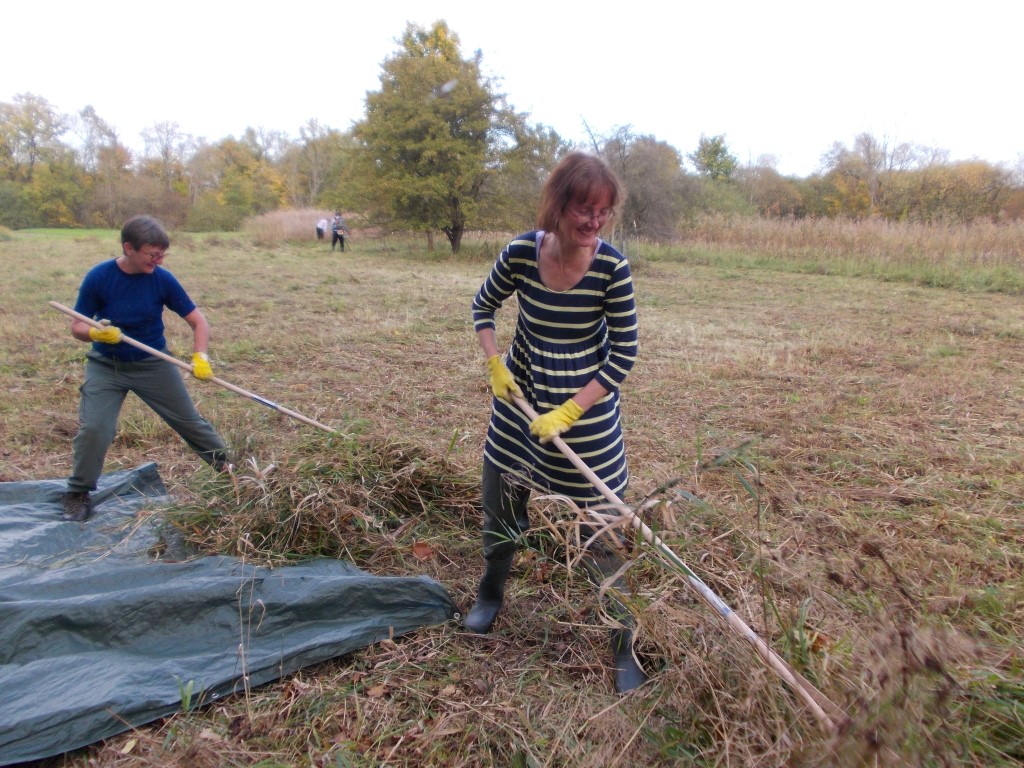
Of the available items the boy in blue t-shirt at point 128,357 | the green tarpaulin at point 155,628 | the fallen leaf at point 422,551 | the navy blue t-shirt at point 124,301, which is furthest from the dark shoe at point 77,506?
the fallen leaf at point 422,551

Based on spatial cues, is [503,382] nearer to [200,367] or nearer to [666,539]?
[666,539]

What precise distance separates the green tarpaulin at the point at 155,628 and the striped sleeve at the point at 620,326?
3.31ft

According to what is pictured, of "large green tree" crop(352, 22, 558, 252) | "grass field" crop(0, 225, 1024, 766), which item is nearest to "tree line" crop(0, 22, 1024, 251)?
"large green tree" crop(352, 22, 558, 252)

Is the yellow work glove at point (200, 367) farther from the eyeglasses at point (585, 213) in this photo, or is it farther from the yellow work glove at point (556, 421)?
the eyeglasses at point (585, 213)

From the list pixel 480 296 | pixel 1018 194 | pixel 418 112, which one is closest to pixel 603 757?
pixel 480 296

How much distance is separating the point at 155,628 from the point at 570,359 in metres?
1.54

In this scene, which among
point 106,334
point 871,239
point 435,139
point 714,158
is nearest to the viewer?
point 106,334

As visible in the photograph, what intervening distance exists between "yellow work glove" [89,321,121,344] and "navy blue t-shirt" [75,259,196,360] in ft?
0.32

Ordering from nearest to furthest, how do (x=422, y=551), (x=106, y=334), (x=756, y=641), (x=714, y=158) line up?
(x=756, y=641) < (x=422, y=551) < (x=106, y=334) < (x=714, y=158)

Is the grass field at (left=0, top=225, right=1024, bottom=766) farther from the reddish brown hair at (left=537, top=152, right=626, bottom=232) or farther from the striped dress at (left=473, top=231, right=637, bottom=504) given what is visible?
the reddish brown hair at (left=537, top=152, right=626, bottom=232)

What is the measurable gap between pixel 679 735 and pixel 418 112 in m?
17.9

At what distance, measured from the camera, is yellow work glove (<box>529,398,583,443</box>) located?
71.2 inches

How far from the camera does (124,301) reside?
10.2ft

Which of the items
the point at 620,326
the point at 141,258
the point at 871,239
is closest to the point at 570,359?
the point at 620,326
